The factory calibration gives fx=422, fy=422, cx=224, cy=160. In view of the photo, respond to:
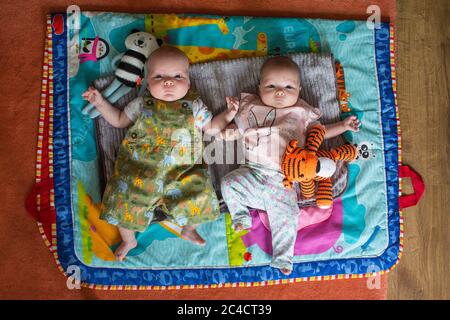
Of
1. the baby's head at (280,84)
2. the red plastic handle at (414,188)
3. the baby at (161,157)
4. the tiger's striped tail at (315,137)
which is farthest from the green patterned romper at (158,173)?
the red plastic handle at (414,188)

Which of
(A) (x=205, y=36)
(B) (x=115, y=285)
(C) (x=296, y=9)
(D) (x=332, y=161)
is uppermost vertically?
(C) (x=296, y=9)

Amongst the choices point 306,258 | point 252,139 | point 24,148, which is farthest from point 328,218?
point 24,148

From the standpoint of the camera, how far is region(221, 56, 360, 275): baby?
4.38 feet

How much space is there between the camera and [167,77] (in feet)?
4.20

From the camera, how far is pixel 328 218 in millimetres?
1438

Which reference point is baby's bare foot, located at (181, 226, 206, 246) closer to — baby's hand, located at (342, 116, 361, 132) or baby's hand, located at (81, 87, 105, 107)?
baby's hand, located at (81, 87, 105, 107)

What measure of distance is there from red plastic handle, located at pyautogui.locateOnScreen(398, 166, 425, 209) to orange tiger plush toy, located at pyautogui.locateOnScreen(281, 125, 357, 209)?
9.7 inches

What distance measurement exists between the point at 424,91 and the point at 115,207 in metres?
1.18

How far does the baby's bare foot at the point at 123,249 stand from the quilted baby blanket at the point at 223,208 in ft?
0.09

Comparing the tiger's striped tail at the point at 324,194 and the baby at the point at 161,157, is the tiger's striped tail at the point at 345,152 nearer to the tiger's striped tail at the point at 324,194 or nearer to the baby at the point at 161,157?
the tiger's striped tail at the point at 324,194

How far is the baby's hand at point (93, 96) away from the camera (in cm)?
135

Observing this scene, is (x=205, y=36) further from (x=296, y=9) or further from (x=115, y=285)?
(x=115, y=285)

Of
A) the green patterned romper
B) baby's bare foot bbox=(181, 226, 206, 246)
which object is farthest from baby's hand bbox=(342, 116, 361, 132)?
baby's bare foot bbox=(181, 226, 206, 246)

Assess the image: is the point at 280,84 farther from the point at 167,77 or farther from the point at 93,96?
the point at 93,96
